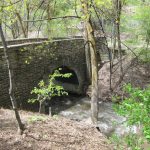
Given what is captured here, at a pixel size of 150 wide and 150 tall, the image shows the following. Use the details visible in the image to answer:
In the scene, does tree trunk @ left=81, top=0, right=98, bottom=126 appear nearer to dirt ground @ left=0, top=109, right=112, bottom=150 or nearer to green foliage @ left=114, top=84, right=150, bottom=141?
dirt ground @ left=0, top=109, right=112, bottom=150

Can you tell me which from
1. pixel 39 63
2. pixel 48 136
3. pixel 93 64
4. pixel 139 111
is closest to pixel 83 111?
pixel 39 63

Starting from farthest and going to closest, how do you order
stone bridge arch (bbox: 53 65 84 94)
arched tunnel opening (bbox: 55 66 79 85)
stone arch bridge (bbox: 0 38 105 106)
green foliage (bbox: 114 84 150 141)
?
arched tunnel opening (bbox: 55 66 79 85) → stone bridge arch (bbox: 53 65 84 94) → stone arch bridge (bbox: 0 38 105 106) → green foliage (bbox: 114 84 150 141)

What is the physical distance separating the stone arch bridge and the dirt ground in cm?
206

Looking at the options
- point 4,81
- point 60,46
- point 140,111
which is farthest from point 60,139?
point 60,46

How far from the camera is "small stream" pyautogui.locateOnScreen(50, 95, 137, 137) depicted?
42.3ft

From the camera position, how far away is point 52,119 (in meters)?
8.87

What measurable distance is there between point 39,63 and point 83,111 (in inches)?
127

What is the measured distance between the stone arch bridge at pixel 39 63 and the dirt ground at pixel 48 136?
2.06 m

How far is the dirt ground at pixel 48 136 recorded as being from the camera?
22.0 feet

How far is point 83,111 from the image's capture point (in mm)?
15195

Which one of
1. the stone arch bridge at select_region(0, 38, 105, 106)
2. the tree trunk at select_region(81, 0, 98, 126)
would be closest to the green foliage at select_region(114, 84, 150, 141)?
the stone arch bridge at select_region(0, 38, 105, 106)

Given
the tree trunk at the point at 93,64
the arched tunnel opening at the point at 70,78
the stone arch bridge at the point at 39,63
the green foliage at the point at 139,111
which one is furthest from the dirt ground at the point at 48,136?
the arched tunnel opening at the point at 70,78

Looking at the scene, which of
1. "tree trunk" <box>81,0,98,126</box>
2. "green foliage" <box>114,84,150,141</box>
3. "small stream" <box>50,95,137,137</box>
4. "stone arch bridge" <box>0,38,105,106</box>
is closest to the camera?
"green foliage" <box>114,84,150,141</box>

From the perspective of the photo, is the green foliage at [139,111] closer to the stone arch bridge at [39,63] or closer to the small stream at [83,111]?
the stone arch bridge at [39,63]
